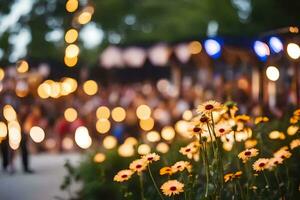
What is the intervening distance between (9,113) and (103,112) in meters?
4.13

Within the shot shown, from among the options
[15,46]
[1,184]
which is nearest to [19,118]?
[1,184]

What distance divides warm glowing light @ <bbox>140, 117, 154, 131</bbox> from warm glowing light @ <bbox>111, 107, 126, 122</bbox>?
732 mm

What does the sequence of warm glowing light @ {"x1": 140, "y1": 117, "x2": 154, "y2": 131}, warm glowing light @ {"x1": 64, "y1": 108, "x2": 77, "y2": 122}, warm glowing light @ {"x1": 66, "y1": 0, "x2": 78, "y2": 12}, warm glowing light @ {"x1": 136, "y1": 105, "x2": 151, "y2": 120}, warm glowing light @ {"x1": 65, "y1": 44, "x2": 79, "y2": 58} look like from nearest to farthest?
warm glowing light @ {"x1": 66, "y1": 0, "x2": 78, "y2": 12}, warm glowing light @ {"x1": 65, "y1": 44, "x2": 79, "y2": 58}, warm glowing light @ {"x1": 140, "y1": 117, "x2": 154, "y2": 131}, warm glowing light @ {"x1": 136, "y1": 105, "x2": 151, "y2": 120}, warm glowing light @ {"x1": 64, "y1": 108, "x2": 77, "y2": 122}

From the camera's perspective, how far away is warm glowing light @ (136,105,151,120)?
50.1 feet

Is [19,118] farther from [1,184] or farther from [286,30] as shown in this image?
[286,30]

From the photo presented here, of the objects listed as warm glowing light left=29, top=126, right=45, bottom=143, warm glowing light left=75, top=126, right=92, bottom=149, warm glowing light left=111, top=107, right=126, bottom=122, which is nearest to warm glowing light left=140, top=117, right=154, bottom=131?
warm glowing light left=111, top=107, right=126, bottom=122

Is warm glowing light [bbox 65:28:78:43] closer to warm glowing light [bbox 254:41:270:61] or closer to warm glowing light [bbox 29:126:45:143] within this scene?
warm glowing light [bbox 29:126:45:143]

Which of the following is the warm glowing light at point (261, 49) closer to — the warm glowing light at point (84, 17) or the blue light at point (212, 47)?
the blue light at point (212, 47)

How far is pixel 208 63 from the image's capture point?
1878 centimetres

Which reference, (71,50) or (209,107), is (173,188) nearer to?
(209,107)

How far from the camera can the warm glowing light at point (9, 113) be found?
1199 centimetres

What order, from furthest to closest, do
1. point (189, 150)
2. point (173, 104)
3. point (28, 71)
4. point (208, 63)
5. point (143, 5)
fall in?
point (143, 5) → point (28, 71) → point (208, 63) → point (173, 104) → point (189, 150)

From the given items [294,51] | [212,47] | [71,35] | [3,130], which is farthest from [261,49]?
[71,35]

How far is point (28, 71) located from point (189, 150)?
1853 cm
